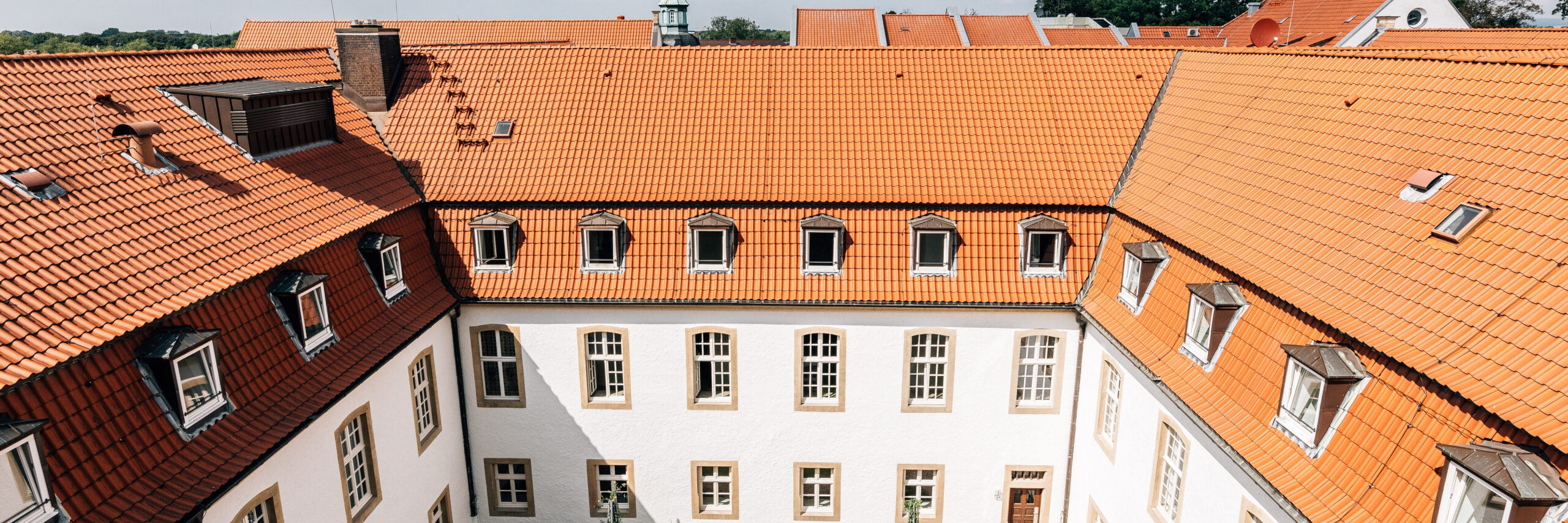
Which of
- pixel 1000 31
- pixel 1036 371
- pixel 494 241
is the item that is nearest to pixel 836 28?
pixel 1000 31

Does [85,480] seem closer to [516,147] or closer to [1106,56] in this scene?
[516,147]

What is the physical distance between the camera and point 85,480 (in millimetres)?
9742

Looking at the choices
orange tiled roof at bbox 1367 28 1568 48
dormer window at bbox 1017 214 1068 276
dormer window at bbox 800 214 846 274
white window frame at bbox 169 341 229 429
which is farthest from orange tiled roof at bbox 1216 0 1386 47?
white window frame at bbox 169 341 229 429

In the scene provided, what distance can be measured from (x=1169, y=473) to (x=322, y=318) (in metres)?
14.3

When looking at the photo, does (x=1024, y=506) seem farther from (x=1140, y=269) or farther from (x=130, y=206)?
(x=130, y=206)

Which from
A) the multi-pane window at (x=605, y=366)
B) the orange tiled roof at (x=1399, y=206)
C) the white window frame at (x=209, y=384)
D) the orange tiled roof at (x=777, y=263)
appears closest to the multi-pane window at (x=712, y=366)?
the orange tiled roof at (x=777, y=263)

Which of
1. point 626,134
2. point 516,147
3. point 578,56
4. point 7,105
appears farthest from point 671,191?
point 7,105

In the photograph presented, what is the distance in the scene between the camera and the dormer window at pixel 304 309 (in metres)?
13.7

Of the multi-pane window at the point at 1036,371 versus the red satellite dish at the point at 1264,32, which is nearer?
the multi-pane window at the point at 1036,371

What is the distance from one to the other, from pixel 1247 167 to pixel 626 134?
41.9 ft

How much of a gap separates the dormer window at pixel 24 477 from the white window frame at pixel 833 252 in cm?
1272

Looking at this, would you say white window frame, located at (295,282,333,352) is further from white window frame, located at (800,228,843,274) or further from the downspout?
white window frame, located at (800,228,843,274)

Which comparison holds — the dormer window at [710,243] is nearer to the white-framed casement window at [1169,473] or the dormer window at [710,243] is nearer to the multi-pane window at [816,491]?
the multi-pane window at [816,491]

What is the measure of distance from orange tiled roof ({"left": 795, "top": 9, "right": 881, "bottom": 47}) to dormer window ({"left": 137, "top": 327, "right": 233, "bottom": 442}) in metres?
37.1
